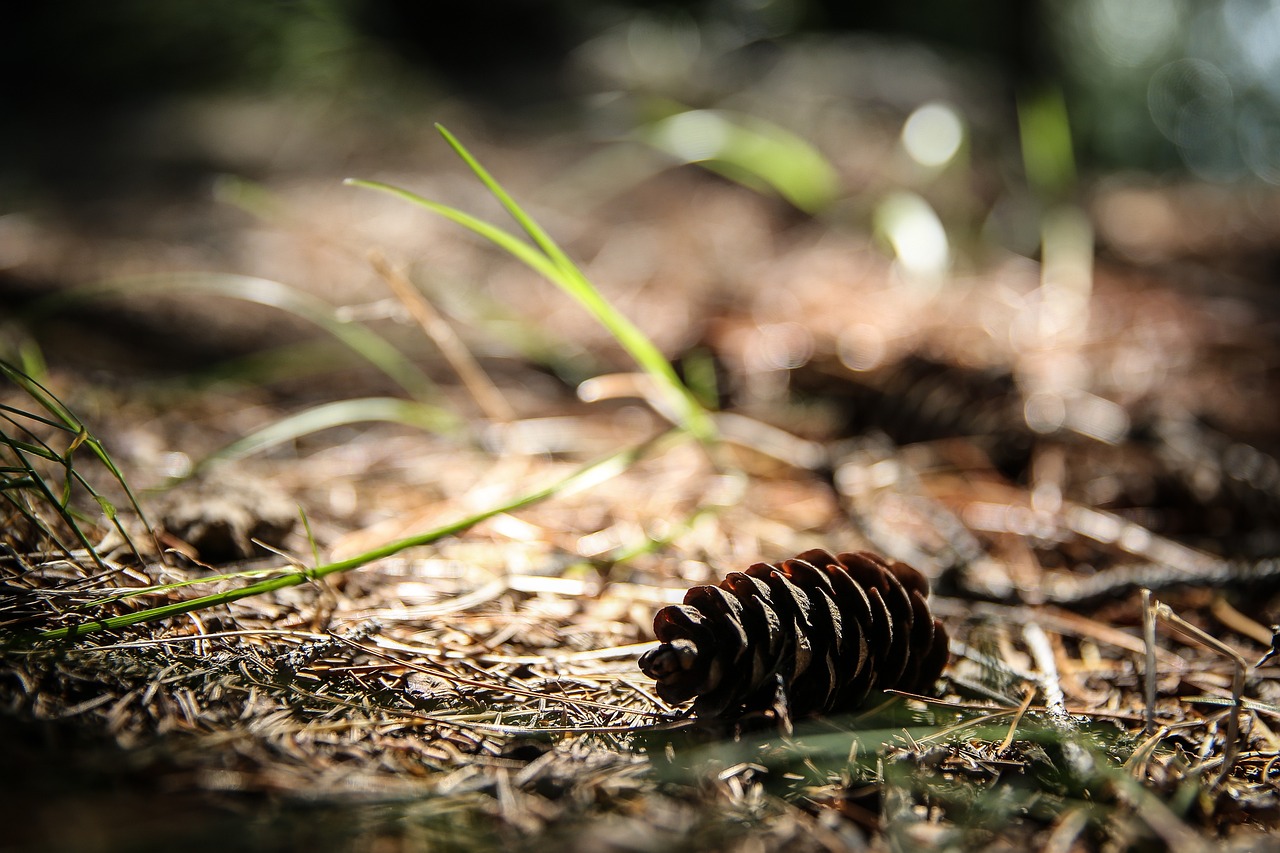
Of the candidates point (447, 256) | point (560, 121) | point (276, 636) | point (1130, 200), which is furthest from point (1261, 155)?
point (276, 636)

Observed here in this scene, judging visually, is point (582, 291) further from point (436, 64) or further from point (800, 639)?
point (436, 64)

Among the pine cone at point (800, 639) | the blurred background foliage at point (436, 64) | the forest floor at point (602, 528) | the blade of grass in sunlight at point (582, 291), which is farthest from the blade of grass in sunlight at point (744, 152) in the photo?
the pine cone at point (800, 639)

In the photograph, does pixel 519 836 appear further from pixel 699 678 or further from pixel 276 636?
pixel 276 636

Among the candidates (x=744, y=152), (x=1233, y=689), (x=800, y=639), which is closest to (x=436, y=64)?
(x=744, y=152)

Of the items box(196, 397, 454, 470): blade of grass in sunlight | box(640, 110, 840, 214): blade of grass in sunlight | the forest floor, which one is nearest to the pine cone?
the forest floor

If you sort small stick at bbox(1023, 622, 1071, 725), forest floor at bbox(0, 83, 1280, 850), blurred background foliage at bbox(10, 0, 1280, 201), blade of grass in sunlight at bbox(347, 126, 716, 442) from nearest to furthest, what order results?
forest floor at bbox(0, 83, 1280, 850) → small stick at bbox(1023, 622, 1071, 725) → blade of grass in sunlight at bbox(347, 126, 716, 442) → blurred background foliage at bbox(10, 0, 1280, 201)

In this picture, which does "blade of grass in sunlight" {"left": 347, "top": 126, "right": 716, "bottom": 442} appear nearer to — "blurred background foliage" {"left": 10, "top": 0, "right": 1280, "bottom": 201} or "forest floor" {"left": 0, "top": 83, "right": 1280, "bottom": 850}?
"forest floor" {"left": 0, "top": 83, "right": 1280, "bottom": 850}
